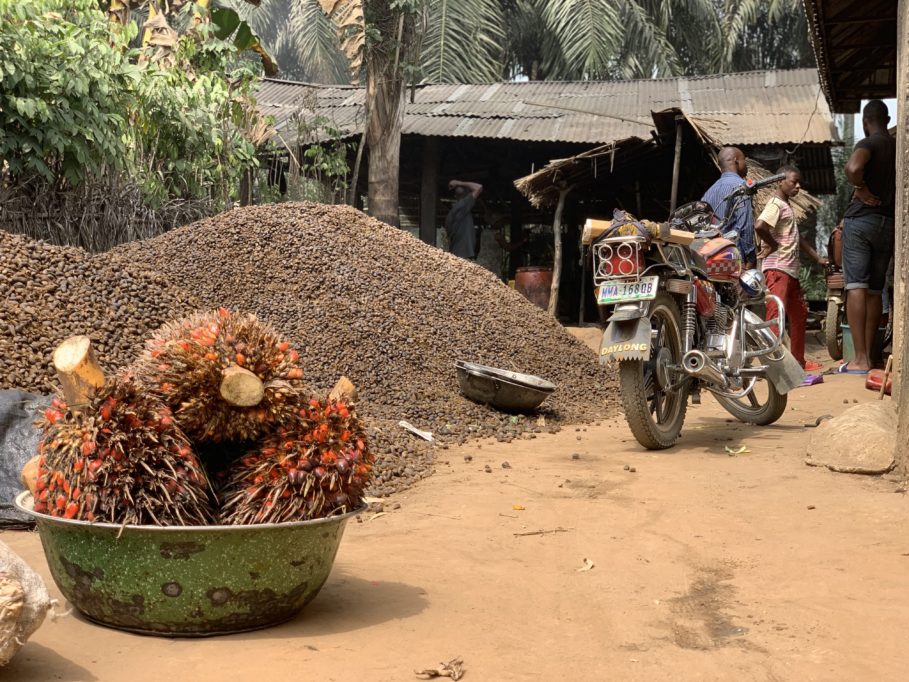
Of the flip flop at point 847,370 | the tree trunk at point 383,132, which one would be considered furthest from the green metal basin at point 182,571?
the tree trunk at point 383,132

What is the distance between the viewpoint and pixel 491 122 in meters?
13.2

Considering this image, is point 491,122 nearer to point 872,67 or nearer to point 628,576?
point 872,67

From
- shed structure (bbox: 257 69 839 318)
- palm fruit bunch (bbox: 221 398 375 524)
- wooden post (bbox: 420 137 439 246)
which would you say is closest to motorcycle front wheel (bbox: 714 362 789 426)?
palm fruit bunch (bbox: 221 398 375 524)

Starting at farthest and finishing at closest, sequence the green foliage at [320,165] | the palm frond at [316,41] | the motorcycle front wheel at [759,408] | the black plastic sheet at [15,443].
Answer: the palm frond at [316,41], the green foliage at [320,165], the motorcycle front wheel at [759,408], the black plastic sheet at [15,443]

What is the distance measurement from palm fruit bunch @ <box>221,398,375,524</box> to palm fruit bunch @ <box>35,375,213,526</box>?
0.12 m

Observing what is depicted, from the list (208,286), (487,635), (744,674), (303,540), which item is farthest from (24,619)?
(208,286)

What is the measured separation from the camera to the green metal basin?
89.1 inches

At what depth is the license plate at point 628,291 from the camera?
193 inches

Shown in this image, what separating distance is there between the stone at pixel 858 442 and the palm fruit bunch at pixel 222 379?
9.62 feet

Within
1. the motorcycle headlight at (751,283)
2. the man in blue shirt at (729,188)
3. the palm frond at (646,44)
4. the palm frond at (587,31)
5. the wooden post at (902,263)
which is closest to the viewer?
the wooden post at (902,263)

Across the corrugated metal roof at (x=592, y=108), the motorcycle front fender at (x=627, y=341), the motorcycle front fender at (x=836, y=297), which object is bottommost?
the motorcycle front fender at (x=627, y=341)

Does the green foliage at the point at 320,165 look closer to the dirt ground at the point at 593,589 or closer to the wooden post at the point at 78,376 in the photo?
the dirt ground at the point at 593,589

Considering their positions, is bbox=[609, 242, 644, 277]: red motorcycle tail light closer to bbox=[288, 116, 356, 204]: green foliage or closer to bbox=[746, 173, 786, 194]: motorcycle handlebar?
bbox=[746, 173, 786, 194]: motorcycle handlebar

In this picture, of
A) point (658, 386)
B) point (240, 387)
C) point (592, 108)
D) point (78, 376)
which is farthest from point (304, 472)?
point (592, 108)
